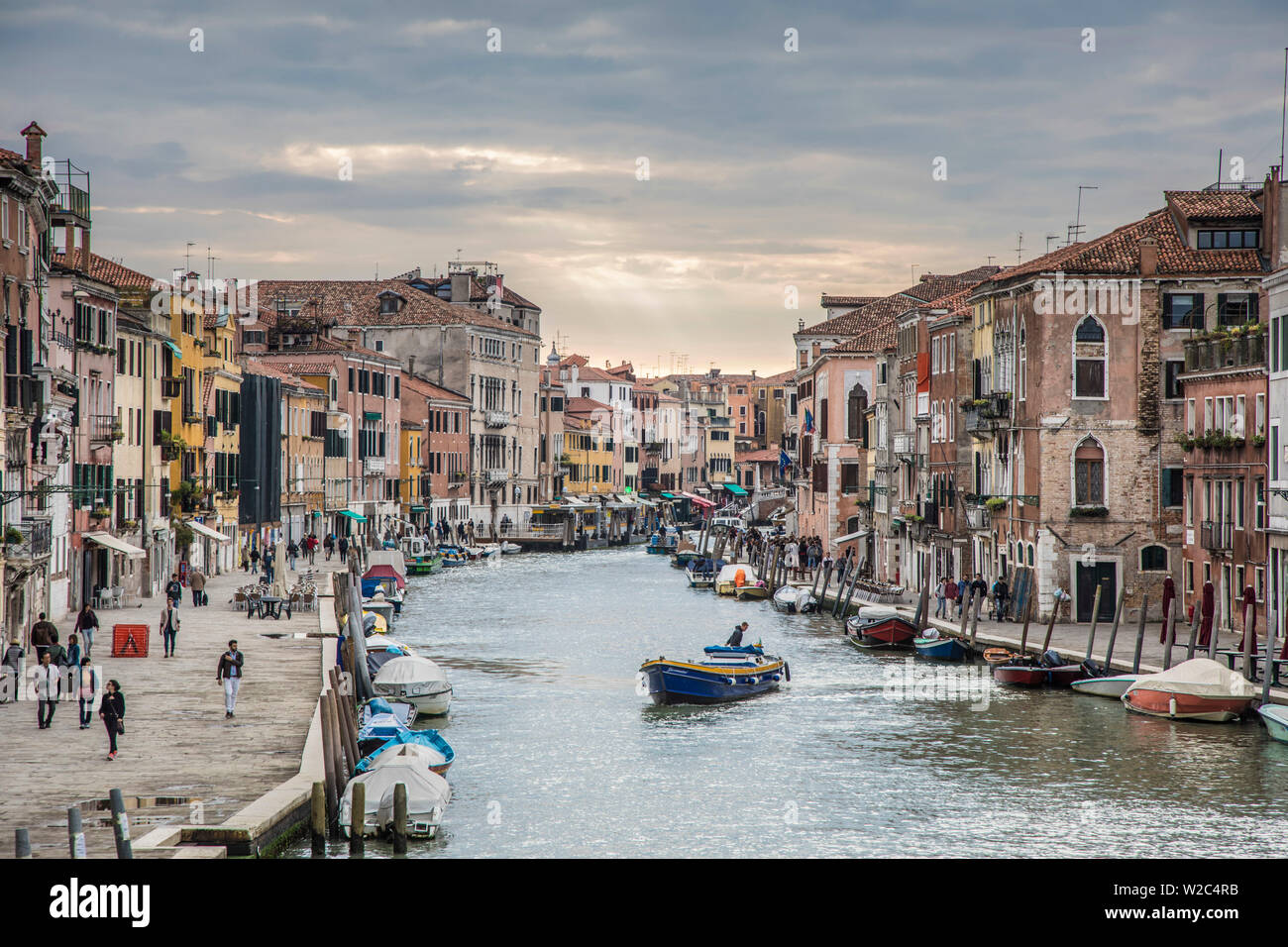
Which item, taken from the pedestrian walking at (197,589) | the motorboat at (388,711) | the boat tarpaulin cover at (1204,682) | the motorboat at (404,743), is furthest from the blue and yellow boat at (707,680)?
the pedestrian walking at (197,589)

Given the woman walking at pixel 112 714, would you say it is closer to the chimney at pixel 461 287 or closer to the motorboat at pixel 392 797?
the motorboat at pixel 392 797

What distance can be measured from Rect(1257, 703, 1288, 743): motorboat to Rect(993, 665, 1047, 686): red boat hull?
260 inches

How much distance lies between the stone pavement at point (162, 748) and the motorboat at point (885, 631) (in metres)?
15.5

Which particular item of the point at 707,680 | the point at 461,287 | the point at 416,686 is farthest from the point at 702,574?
the point at 461,287

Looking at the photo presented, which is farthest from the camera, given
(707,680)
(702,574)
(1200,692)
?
(702,574)

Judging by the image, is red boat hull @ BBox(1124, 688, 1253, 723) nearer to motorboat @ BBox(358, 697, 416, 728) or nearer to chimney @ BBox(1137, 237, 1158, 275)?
motorboat @ BBox(358, 697, 416, 728)

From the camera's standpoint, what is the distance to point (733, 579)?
62.9 metres

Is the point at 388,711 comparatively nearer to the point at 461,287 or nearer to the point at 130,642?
the point at 130,642

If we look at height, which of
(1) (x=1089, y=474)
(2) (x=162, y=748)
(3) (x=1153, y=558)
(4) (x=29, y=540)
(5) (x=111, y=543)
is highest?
(1) (x=1089, y=474)

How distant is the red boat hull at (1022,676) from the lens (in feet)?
106

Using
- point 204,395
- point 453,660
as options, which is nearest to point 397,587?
point 204,395

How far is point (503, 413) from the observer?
105750mm

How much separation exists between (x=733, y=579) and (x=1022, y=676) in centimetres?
3076
